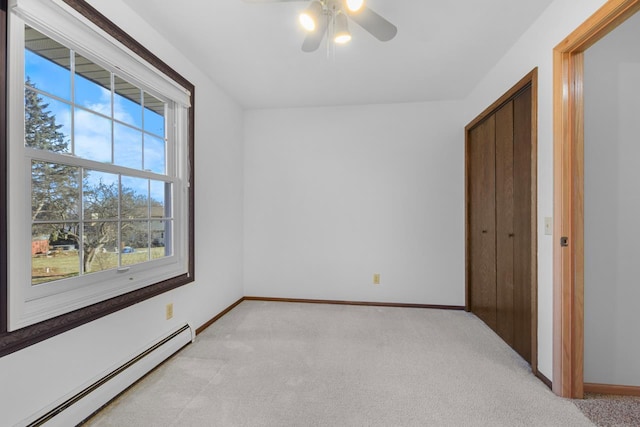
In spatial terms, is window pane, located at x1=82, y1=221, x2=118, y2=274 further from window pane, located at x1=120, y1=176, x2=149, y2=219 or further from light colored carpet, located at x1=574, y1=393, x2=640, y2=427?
light colored carpet, located at x1=574, y1=393, x2=640, y2=427

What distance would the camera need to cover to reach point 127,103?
1960 millimetres

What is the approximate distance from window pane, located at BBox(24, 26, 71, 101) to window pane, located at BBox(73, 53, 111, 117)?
5cm

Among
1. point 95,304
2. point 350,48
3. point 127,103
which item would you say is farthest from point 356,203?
point 95,304

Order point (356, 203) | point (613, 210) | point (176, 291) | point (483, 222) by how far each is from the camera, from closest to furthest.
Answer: point (613, 210)
point (176, 291)
point (483, 222)
point (356, 203)

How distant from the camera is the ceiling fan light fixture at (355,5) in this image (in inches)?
53.6

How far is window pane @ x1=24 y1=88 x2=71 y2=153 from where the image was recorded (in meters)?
1.37

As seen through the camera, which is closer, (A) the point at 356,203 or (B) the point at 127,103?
(B) the point at 127,103

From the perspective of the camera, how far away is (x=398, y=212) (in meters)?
3.46

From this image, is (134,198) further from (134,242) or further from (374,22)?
(374,22)

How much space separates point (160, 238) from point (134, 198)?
396mm

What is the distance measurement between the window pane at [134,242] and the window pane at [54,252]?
322mm

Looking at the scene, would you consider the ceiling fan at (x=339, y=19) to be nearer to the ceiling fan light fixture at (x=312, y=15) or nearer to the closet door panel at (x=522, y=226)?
the ceiling fan light fixture at (x=312, y=15)

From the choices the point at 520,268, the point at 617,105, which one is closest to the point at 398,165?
the point at 520,268

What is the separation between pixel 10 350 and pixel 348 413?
160 cm
